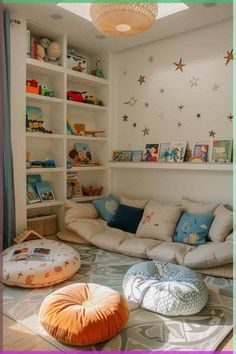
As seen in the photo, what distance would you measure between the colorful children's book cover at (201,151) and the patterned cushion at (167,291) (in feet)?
4.69

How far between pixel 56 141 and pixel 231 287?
2409 millimetres

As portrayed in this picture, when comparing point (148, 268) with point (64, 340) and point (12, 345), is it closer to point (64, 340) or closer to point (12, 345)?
point (64, 340)

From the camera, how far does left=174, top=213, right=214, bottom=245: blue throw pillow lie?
2.90 meters

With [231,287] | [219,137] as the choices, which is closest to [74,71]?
[219,137]

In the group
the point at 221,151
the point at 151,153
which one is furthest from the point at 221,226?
the point at 151,153

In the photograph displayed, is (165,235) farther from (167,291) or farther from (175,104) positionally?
(175,104)

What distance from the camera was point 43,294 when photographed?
2129 millimetres

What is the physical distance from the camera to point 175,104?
3.53 meters

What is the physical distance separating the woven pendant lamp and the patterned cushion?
1.67 meters

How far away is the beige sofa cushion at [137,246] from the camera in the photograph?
281 cm

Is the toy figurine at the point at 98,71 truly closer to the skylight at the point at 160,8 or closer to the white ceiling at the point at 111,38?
the white ceiling at the point at 111,38

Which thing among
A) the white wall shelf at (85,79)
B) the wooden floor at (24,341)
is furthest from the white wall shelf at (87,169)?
the wooden floor at (24,341)

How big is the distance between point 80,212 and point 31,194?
57 centimetres

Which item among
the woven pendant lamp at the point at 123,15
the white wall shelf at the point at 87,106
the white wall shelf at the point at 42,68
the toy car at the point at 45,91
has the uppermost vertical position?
the white wall shelf at the point at 42,68
